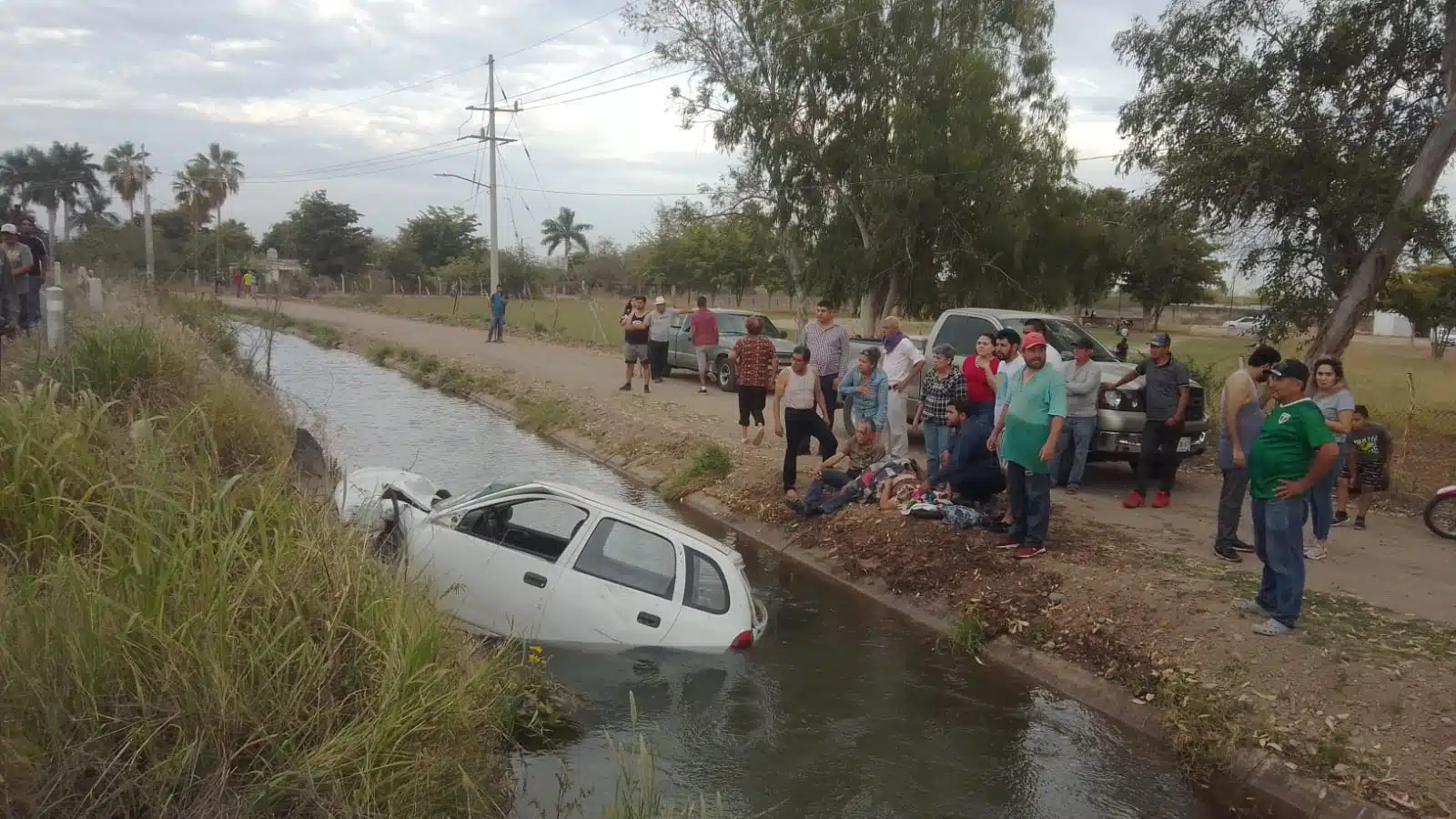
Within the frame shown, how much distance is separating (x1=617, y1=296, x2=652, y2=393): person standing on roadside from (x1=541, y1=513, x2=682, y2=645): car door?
11.9 metres

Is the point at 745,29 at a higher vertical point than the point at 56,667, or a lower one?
higher

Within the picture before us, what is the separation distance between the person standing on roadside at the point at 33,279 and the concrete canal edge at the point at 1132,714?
382 inches

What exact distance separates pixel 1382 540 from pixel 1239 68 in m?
7.55

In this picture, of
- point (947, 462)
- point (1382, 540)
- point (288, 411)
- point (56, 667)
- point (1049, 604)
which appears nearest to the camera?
point (56, 667)

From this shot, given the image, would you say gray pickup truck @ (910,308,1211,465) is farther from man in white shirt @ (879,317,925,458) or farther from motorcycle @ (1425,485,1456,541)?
motorcycle @ (1425,485,1456,541)

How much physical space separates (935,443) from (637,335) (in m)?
9.70

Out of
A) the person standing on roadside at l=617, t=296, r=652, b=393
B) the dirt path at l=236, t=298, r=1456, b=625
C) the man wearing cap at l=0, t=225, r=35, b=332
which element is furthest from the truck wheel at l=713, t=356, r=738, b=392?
the man wearing cap at l=0, t=225, r=35, b=332

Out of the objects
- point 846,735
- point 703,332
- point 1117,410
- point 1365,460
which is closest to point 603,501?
point 846,735

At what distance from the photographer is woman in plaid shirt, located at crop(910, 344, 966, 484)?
10.8 metres

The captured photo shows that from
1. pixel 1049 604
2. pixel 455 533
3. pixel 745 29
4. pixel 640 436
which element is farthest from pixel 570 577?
pixel 745 29

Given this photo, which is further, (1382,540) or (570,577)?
(1382,540)

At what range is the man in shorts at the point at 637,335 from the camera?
19531mm

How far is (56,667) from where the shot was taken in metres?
4.20

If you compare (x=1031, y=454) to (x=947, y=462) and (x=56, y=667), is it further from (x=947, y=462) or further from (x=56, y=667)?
(x=56, y=667)
